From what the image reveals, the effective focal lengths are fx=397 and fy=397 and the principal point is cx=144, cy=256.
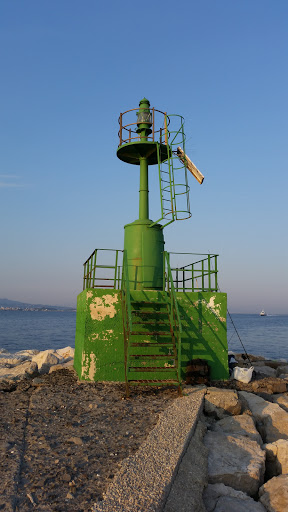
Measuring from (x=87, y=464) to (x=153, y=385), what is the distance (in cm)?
487

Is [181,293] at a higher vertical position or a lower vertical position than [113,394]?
higher

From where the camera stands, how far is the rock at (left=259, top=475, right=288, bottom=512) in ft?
17.2

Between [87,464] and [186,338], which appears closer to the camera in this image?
[87,464]

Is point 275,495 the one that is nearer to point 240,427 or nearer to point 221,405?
point 240,427

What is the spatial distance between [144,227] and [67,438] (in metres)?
7.48

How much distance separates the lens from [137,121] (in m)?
13.6

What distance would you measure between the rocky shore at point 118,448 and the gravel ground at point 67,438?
0.01 m

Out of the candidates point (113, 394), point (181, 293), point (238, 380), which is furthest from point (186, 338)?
point (113, 394)

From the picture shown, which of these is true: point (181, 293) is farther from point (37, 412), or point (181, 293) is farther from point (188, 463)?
point (188, 463)

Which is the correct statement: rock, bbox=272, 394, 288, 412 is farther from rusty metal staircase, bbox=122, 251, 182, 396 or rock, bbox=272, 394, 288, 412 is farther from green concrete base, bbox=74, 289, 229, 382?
rusty metal staircase, bbox=122, 251, 182, 396

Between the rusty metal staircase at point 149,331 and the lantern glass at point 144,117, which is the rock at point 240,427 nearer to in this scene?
the rusty metal staircase at point 149,331

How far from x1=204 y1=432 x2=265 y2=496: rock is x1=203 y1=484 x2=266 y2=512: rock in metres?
0.24

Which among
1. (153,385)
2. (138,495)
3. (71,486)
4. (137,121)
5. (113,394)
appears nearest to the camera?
(138,495)

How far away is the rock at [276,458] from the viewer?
6766mm
